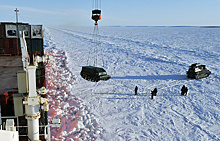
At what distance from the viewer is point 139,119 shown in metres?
13.4

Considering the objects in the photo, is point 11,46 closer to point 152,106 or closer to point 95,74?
point 95,74

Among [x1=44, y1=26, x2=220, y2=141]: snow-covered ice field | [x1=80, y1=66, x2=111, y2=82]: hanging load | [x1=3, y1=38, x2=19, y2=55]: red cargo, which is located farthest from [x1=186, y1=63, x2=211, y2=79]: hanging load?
[x1=3, y1=38, x2=19, y2=55]: red cargo

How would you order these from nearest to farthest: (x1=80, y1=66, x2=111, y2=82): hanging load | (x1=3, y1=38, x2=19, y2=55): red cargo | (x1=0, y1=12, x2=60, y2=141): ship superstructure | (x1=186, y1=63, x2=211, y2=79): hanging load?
(x1=0, y1=12, x2=60, y2=141): ship superstructure → (x1=80, y1=66, x2=111, y2=82): hanging load → (x1=3, y1=38, x2=19, y2=55): red cargo → (x1=186, y1=63, x2=211, y2=79): hanging load

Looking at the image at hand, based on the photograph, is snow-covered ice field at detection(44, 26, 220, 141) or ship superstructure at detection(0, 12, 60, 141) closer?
ship superstructure at detection(0, 12, 60, 141)

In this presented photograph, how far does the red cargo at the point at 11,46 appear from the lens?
61.1 feet

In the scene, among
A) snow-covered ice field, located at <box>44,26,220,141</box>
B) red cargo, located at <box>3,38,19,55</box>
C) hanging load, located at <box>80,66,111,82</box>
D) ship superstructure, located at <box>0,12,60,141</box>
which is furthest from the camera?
red cargo, located at <box>3,38,19,55</box>

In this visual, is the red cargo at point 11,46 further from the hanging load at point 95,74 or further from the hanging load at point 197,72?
the hanging load at point 197,72

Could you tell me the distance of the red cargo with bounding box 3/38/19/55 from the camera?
18.6 meters

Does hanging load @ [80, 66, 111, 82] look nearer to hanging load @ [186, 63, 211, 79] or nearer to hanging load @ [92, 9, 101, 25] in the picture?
hanging load @ [92, 9, 101, 25]

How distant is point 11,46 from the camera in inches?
740

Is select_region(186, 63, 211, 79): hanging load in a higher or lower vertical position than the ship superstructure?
lower

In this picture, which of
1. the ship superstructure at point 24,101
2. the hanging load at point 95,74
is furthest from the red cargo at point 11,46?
the hanging load at point 95,74

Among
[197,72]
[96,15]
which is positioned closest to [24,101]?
[96,15]

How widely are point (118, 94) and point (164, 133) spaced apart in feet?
22.0
